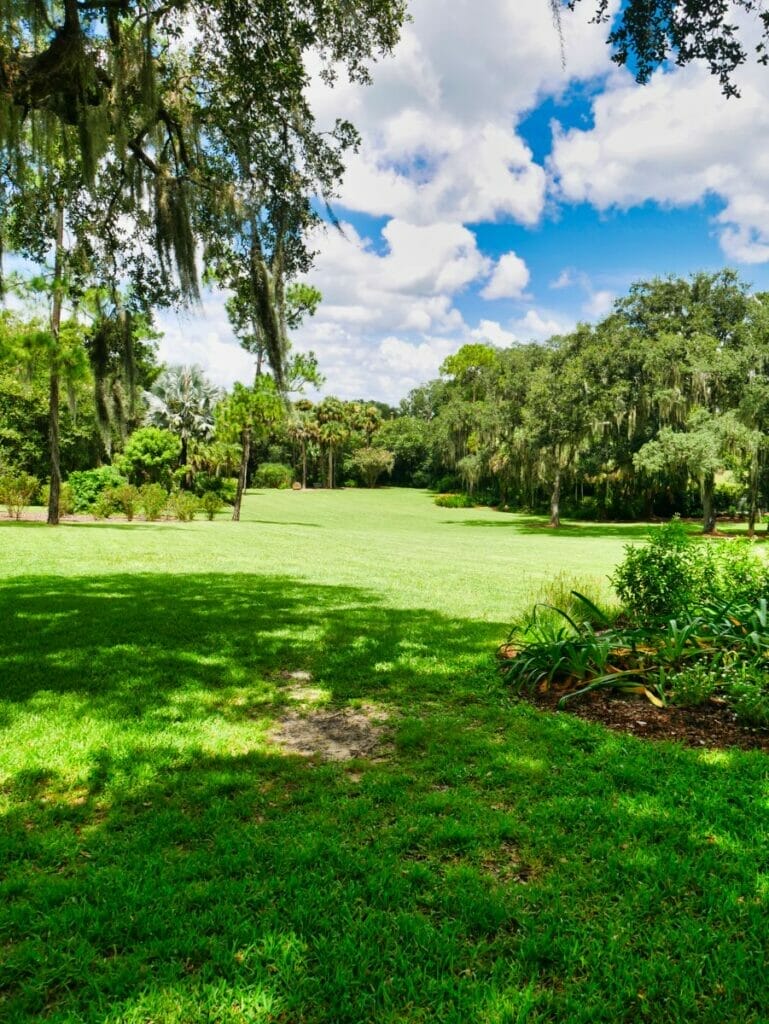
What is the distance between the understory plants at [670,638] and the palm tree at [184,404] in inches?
1276

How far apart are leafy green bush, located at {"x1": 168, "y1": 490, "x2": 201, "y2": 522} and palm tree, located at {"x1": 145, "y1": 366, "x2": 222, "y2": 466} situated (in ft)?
49.0

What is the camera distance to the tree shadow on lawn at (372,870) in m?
1.72

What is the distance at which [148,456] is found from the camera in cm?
2489

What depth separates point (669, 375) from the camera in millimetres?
23125

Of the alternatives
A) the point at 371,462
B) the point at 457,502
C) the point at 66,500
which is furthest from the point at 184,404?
the point at 371,462

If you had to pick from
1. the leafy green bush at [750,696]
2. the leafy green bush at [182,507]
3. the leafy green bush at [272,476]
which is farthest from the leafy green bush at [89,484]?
the leafy green bush at [272,476]

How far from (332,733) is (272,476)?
4732cm

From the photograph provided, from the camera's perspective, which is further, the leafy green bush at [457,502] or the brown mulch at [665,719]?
the leafy green bush at [457,502]

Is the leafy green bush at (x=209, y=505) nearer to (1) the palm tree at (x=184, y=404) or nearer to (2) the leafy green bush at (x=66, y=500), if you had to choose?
(2) the leafy green bush at (x=66, y=500)

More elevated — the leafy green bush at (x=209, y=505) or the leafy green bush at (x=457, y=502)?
the leafy green bush at (x=457, y=502)

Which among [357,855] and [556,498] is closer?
[357,855]

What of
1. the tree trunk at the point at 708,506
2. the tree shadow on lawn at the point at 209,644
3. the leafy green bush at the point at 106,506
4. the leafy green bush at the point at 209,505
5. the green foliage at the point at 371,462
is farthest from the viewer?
the green foliage at the point at 371,462

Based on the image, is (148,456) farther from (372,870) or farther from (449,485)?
(449,485)

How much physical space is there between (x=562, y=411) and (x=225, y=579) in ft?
57.6
